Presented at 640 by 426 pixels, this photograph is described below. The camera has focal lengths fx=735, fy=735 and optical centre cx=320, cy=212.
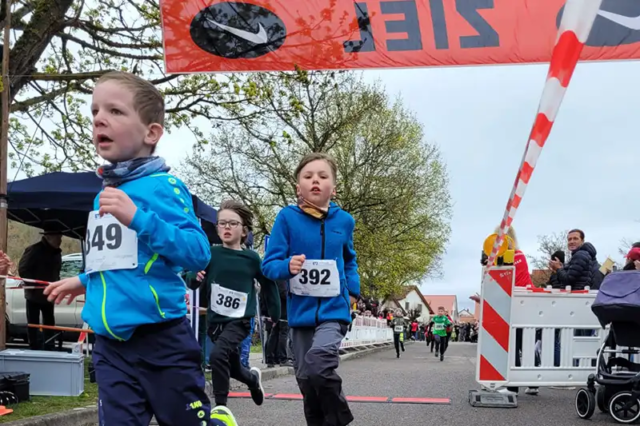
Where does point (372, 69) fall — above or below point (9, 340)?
above

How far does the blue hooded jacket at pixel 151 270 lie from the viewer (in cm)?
273

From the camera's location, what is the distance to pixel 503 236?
7.21 metres

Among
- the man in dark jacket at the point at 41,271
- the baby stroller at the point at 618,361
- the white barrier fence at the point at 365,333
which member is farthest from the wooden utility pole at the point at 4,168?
the white barrier fence at the point at 365,333

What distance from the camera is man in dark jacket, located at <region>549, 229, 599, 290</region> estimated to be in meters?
9.65

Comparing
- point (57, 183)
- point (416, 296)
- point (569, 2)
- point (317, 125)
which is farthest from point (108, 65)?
point (416, 296)

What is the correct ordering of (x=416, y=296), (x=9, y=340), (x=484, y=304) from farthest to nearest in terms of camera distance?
(x=416, y=296)
(x=9, y=340)
(x=484, y=304)

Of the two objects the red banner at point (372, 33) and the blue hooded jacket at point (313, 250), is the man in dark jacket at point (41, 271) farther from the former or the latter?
the blue hooded jacket at point (313, 250)

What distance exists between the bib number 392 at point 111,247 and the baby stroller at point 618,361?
5.18 metres

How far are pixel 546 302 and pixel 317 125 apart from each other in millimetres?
26253

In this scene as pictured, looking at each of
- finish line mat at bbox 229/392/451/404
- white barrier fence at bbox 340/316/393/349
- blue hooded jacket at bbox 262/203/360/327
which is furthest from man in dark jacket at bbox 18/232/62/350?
white barrier fence at bbox 340/316/393/349

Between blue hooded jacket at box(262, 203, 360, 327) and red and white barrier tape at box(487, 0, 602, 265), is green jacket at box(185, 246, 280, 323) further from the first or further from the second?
red and white barrier tape at box(487, 0, 602, 265)

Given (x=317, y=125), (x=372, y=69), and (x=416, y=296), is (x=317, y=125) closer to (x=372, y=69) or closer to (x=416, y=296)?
(x=372, y=69)

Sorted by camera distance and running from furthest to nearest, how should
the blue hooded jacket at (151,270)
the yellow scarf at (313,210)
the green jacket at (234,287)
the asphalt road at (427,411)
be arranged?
the asphalt road at (427,411) < the green jacket at (234,287) < the yellow scarf at (313,210) < the blue hooded jacket at (151,270)

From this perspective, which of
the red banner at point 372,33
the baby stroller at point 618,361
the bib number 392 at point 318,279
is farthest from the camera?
the red banner at point 372,33
